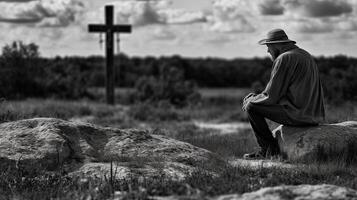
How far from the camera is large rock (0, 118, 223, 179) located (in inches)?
318

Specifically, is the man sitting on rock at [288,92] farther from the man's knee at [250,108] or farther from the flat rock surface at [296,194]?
the flat rock surface at [296,194]

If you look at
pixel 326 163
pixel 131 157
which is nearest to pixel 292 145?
pixel 326 163

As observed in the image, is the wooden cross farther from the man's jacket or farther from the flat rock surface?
the flat rock surface

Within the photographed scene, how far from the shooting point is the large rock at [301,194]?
19.4 feet

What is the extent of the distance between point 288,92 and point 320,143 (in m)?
0.96

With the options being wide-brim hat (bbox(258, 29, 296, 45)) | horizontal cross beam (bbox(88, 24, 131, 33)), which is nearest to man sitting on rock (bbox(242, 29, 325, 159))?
wide-brim hat (bbox(258, 29, 296, 45))

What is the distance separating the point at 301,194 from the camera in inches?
236

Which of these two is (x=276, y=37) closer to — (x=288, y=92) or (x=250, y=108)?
(x=288, y=92)

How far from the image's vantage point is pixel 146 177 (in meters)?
7.57

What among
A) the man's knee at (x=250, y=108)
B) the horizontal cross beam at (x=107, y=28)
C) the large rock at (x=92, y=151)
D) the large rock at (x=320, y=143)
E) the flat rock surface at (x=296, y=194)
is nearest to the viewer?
the flat rock surface at (x=296, y=194)

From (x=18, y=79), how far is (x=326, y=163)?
72.1 feet

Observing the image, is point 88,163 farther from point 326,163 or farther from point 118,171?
point 326,163

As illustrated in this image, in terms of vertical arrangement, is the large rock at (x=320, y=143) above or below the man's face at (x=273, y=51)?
below

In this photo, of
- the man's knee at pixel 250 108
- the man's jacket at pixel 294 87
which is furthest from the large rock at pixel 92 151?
the man's jacket at pixel 294 87
